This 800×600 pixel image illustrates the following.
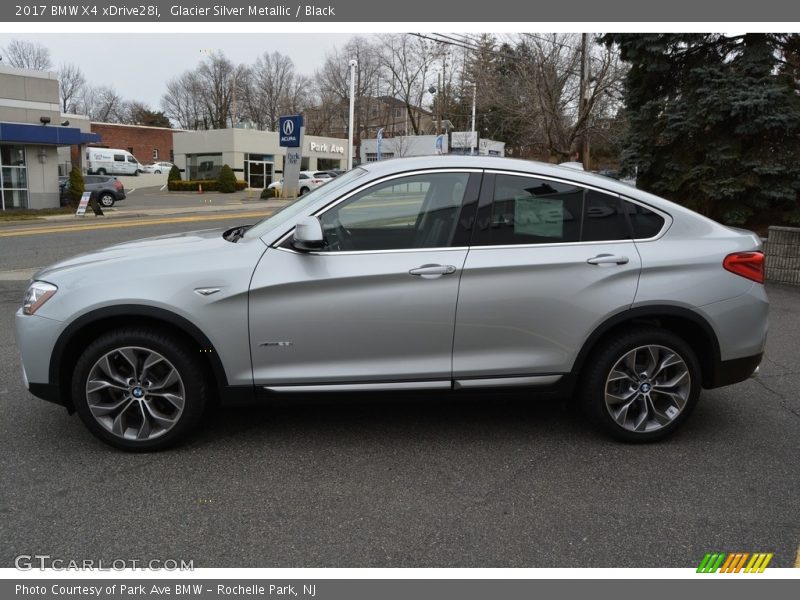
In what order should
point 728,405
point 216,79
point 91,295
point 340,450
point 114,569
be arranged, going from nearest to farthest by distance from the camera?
1. point 114,569
2. point 91,295
3. point 340,450
4. point 728,405
5. point 216,79

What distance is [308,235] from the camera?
3.71 metres

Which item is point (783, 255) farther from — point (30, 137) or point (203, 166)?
point (203, 166)

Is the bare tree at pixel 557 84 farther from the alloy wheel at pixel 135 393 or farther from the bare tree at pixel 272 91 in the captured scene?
the bare tree at pixel 272 91

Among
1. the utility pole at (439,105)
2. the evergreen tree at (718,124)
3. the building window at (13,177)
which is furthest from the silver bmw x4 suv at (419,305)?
the utility pole at (439,105)

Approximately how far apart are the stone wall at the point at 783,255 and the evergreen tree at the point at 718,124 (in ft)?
5.07

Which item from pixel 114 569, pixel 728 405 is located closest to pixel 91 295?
pixel 114 569

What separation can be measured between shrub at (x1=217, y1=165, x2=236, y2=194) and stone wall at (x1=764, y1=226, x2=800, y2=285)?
144 ft

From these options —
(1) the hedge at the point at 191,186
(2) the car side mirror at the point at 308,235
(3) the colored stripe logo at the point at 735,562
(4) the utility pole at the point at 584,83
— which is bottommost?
(3) the colored stripe logo at the point at 735,562

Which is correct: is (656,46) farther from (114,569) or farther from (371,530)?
(114,569)

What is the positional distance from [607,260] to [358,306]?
1572 millimetres

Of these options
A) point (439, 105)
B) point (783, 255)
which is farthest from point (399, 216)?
point (439, 105)

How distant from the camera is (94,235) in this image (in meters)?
18.2

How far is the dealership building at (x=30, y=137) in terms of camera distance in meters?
27.5

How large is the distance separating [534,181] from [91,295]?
2.77 meters
